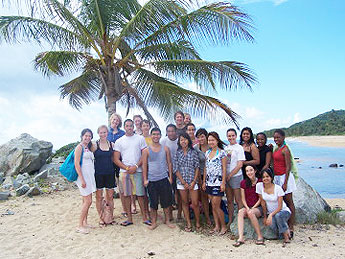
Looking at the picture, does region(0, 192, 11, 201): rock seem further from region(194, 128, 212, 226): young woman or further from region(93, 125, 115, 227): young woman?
region(194, 128, 212, 226): young woman

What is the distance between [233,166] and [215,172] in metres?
0.35

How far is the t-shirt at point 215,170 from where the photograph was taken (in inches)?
203

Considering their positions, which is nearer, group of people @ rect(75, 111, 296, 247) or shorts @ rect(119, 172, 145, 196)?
group of people @ rect(75, 111, 296, 247)

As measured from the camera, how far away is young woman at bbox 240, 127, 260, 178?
5258mm

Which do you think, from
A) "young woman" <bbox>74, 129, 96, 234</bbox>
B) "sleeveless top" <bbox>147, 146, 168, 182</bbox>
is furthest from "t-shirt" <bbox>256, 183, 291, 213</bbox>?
"young woman" <bbox>74, 129, 96, 234</bbox>

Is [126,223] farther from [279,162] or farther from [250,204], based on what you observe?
[279,162]

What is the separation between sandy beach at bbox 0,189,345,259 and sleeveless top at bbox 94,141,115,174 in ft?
3.87

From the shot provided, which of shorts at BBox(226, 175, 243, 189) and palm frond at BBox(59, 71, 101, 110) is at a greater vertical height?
palm frond at BBox(59, 71, 101, 110)

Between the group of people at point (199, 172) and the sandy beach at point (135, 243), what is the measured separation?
26 cm

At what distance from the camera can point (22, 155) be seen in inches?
445

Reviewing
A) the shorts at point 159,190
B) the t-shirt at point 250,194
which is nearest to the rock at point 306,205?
the t-shirt at point 250,194

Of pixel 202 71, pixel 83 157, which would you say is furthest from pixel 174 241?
pixel 202 71

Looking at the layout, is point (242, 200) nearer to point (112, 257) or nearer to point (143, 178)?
point (143, 178)

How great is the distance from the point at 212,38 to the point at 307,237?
545 centimetres
